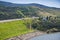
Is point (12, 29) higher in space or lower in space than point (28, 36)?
higher

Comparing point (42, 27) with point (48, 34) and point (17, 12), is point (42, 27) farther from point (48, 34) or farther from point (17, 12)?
point (17, 12)

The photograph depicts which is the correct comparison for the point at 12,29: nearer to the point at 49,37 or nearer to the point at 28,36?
the point at 28,36

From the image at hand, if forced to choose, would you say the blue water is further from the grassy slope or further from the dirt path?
the grassy slope

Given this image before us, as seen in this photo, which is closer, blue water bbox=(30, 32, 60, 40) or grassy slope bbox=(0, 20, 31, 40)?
grassy slope bbox=(0, 20, 31, 40)

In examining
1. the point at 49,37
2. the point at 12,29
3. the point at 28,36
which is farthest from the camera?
the point at 12,29

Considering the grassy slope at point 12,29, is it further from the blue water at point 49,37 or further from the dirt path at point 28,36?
the blue water at point 49,37

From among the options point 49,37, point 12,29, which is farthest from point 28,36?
point 49,37

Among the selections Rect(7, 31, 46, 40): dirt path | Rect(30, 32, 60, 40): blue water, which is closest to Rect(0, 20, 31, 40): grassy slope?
Rect(7, 31, 46, 40): dirt path

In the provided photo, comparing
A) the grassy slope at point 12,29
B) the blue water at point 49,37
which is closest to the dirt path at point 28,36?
the grassy slope at point 12,29

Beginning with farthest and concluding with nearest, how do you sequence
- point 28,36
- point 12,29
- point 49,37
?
1. point 12,29
2. point 28,36
3. point 49,37
